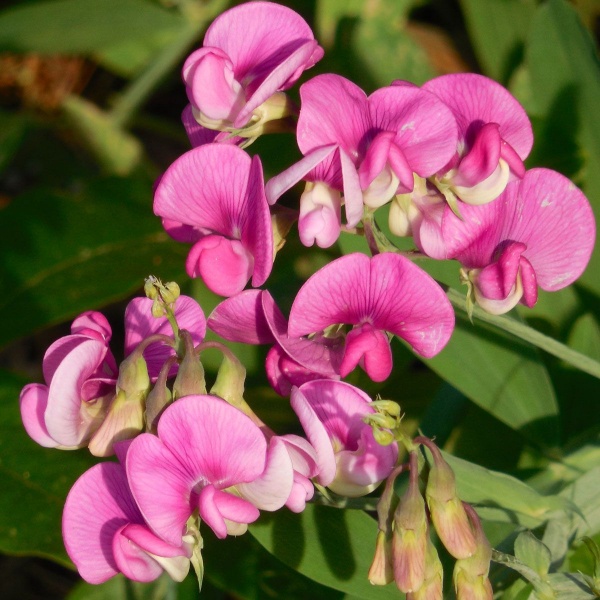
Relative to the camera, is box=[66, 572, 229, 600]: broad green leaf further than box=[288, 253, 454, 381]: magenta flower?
Yes

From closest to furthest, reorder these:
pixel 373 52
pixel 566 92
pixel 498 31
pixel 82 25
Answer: pixel 566 92
pixel 373 52
pixel 498 31
pixel 82 25

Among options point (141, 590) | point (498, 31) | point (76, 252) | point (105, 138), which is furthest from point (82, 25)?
point (141, 590)

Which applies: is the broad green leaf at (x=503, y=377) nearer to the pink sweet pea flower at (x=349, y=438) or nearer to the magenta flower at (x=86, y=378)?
the pink sweet pea flower at (x=349, y=438)

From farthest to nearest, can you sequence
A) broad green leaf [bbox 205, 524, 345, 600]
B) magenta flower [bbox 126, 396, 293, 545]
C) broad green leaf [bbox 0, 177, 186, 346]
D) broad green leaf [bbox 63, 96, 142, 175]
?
broad green leaf [bbox 63, 96, 142, 175], broad green leaf [bbox 0, 177, 186, 346], broad green leaf [bbox 205, 524, 345, 600], magenta flower [bbox 126, 396, 293, 545]

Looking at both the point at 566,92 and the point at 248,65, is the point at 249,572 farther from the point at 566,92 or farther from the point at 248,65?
the point at 566,92

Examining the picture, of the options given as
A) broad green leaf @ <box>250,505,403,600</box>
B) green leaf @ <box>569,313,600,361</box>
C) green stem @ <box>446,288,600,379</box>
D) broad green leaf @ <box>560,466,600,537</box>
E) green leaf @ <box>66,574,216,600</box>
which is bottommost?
green leaf @ <box>66,574,216,600</box>

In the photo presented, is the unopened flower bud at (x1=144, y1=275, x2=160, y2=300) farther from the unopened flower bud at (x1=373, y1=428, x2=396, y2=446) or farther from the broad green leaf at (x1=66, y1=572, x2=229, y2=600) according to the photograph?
the broad green leaf at (x1=66, y1=572, x2=229, y2=600)

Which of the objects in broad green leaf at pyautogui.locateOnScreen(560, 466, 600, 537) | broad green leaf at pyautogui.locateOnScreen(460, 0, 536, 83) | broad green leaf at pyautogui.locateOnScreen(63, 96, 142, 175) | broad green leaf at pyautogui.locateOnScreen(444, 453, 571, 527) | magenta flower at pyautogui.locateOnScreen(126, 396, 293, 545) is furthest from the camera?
broad green leaf at pyautogui.locateOnScreen(63, 96, 142, 175)

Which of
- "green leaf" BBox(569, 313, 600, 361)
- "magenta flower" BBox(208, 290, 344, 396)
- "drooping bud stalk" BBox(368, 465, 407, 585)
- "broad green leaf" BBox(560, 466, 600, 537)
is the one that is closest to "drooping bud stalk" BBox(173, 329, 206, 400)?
"magenta flower" BBox(208, 290, 344, 396)
